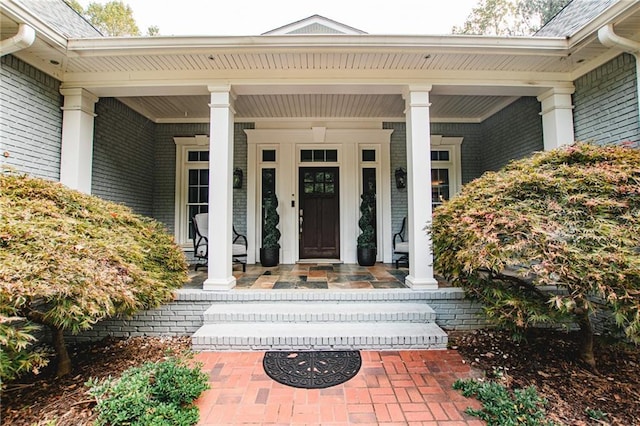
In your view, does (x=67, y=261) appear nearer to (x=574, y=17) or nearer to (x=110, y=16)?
(x=574, y=17)

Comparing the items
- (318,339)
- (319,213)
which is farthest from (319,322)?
(319,213)

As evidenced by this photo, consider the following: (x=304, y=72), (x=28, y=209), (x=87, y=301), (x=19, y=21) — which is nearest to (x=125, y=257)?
(x=87, y=301)

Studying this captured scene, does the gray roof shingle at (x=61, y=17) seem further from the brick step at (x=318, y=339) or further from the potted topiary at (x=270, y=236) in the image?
the brick step at (x=318, y=339)

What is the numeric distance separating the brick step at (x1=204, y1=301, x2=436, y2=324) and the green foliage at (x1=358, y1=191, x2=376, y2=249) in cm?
208

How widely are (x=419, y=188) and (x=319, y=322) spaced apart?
1.89 meters

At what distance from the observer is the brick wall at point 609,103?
9.48 feet

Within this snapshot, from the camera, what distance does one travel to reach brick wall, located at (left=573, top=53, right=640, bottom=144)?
2.89 metres

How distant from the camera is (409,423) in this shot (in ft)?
5.74

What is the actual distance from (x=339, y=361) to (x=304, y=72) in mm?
3135

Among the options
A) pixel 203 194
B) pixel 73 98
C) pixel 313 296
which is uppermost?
pixel 73 98

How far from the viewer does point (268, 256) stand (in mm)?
4988

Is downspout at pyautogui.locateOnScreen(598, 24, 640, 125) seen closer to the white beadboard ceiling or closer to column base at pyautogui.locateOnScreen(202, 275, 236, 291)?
the white beadboard ceiling

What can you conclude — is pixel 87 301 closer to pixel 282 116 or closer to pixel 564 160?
pixel 564 160

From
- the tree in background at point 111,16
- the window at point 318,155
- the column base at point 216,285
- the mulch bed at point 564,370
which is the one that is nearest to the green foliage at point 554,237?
the mulch bed at point 564,370
